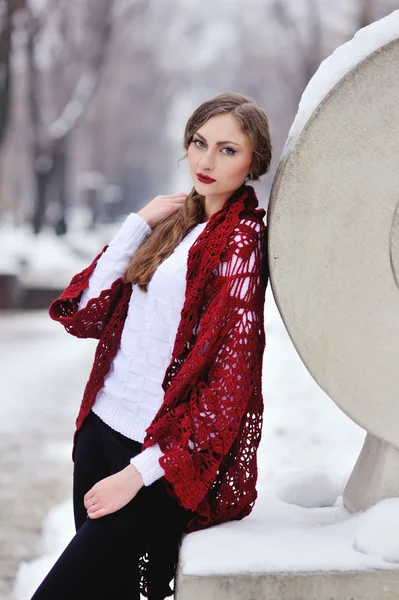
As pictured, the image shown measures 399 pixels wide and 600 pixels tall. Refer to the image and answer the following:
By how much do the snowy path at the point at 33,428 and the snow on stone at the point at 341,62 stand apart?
2.60 m

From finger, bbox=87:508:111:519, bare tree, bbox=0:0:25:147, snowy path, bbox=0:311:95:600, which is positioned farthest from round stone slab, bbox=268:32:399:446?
bare tree, bbox=0:0:25:147

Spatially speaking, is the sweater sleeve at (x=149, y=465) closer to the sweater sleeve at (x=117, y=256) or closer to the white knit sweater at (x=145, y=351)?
the white knit sweater at (x=145, y=351)

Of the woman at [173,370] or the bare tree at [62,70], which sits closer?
the woman at [173,370]

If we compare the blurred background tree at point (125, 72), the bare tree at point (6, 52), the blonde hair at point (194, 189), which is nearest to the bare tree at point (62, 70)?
the blurred background tree at point (125, 72)

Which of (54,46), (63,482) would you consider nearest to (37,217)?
(54,46)

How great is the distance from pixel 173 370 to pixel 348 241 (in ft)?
1.97

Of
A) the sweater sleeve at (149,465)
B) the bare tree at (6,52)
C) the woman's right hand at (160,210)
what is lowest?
the sweater sleeve at (149,465)

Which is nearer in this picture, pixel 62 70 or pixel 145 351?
pixel 145 351

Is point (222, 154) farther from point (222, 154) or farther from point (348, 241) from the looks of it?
point (348, 241)

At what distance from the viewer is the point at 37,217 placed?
21891mm

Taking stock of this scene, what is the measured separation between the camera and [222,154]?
2365 mm

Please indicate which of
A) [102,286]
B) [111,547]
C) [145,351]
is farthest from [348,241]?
[111,547]

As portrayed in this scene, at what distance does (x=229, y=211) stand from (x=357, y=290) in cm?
42

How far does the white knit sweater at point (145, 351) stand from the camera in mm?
2371
